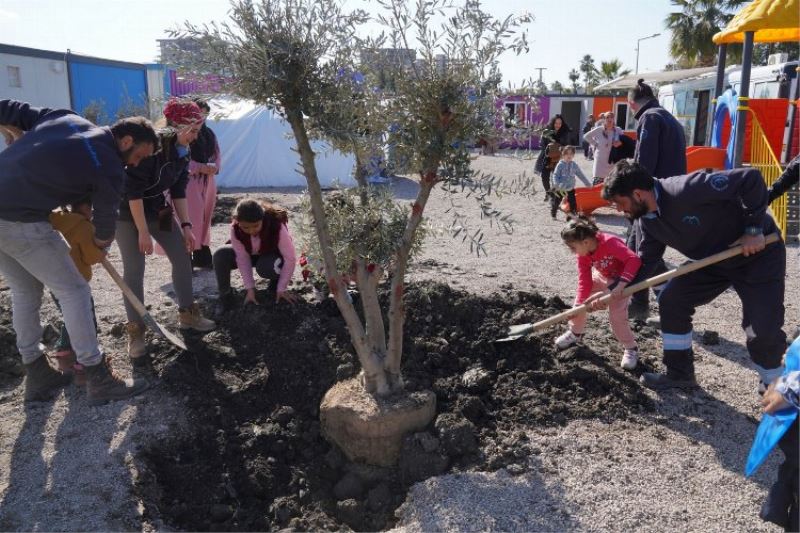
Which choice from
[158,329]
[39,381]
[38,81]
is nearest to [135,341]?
[158,329]

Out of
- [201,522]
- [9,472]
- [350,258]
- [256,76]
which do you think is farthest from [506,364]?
[9,472]

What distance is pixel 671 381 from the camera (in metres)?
3.93

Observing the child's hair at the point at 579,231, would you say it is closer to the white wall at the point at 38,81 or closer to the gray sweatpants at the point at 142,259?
the gray sweatpants at the point at 142,259

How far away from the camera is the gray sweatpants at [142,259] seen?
434 cm

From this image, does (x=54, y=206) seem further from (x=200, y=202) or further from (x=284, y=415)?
(x=200, y=202)

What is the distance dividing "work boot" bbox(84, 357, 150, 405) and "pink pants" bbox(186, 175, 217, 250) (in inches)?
83.5

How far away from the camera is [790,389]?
2.15m

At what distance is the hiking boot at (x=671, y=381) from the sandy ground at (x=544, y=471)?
0.07 metres

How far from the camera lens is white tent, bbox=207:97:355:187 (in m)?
13.6

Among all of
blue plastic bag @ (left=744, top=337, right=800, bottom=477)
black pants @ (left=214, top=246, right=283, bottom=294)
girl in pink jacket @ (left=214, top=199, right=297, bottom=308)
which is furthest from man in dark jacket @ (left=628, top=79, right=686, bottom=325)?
black pants @ (left=214, top=246, right=283, bottom=294)

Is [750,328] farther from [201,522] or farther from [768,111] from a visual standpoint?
[768,111]

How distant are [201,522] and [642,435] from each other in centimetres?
230

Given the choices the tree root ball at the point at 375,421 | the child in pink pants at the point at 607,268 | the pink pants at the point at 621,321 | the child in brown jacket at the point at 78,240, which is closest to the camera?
the tree root ball at the point at 375,421

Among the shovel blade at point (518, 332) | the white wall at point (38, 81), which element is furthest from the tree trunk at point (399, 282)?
the white wall at point (38, 81)
